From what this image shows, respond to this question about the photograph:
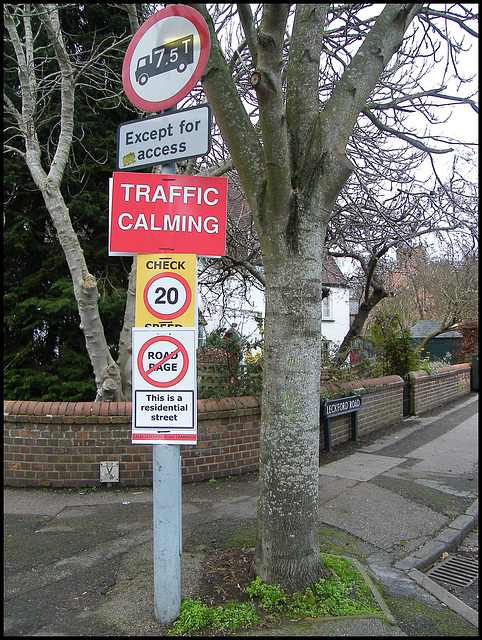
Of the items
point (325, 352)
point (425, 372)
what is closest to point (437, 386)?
point (425, 372)

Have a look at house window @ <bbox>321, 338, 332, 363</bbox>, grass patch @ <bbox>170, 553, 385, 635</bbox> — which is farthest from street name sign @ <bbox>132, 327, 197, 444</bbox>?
house window @ <bbox>321, 338, 332, 363</bbox>

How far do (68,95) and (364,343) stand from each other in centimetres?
784

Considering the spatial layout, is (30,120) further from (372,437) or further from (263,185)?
(372,437)

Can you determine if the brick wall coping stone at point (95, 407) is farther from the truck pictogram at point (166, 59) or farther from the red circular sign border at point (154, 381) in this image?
the truck pictogram at point (166, 59)

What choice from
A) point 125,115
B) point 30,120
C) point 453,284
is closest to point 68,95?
point 30,120

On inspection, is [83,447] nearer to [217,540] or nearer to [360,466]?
[217,540]

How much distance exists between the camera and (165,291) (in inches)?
135

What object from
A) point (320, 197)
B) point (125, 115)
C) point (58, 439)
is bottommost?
point (58, 439)

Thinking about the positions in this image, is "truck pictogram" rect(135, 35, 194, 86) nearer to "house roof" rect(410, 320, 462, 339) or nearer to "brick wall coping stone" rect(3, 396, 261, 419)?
"brick wall coping stone" rect(3, 396, 261, 419)

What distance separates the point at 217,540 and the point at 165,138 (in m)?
3.47

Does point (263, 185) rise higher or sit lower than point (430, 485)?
higher

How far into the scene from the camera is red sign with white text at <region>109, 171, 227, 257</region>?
11.3 feet

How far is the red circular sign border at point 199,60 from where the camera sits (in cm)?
341

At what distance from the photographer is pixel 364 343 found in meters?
11.5
